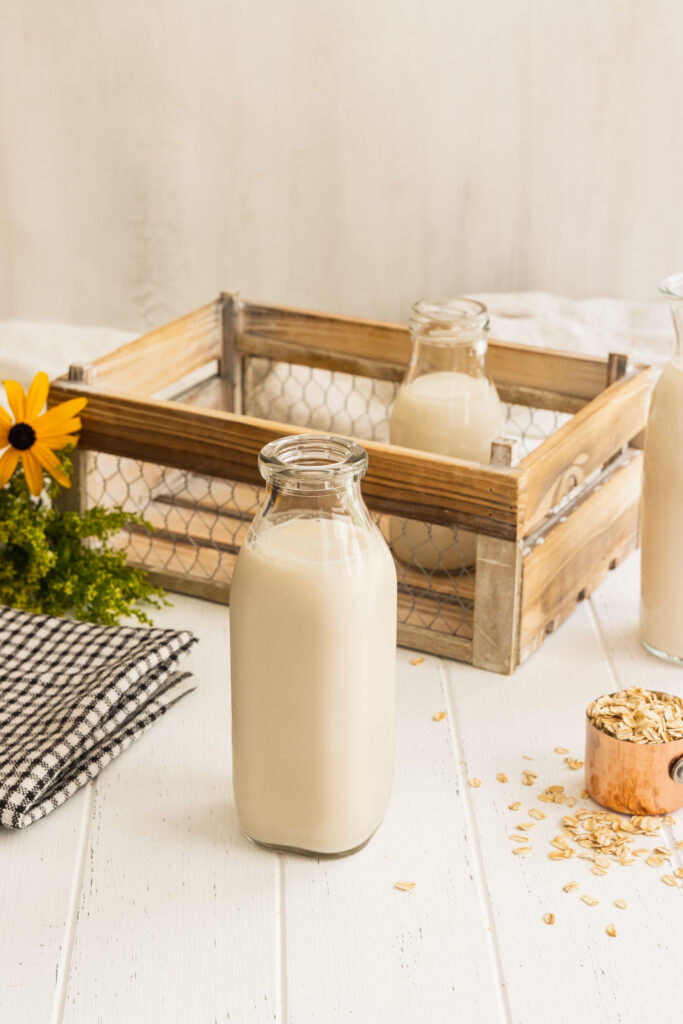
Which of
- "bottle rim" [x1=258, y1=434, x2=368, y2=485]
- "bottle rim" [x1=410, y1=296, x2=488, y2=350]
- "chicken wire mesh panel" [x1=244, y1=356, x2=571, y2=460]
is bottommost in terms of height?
"chicken wire mesh panel" [x1=244, y1=356, x2=571, y2=460]

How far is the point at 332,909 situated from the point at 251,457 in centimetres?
48

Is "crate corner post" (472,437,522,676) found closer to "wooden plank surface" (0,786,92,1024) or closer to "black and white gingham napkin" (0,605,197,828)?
"black and white gingham napkin" (0,605,197,828)

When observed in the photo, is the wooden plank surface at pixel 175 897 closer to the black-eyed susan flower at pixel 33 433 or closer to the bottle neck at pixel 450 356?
the black-eyed susan flower at pixel 33 433

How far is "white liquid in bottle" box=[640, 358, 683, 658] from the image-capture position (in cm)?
109

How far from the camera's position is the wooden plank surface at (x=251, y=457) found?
111 cm

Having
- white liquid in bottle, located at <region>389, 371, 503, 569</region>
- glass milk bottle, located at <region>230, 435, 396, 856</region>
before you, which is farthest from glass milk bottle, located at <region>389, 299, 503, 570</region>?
glass milk bottle, located at <region>230, 435, 396, 856</region>

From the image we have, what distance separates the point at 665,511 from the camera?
1.12 meters

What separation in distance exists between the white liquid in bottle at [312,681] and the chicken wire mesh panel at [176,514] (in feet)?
1.41

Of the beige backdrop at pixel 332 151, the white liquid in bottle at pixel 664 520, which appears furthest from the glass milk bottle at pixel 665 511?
the beige backdrop at pixel 332 151

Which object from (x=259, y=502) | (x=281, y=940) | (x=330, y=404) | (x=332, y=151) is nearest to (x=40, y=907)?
(x=281, y=940)

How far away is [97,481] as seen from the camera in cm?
139

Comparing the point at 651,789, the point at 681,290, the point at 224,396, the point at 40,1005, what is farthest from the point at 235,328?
the point at 40,1005

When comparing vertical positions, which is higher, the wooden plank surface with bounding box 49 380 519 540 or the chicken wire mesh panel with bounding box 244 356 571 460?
the wooden plank surface with bounding box 49 380 519 540

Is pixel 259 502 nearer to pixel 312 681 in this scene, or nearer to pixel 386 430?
pixel 386 430
